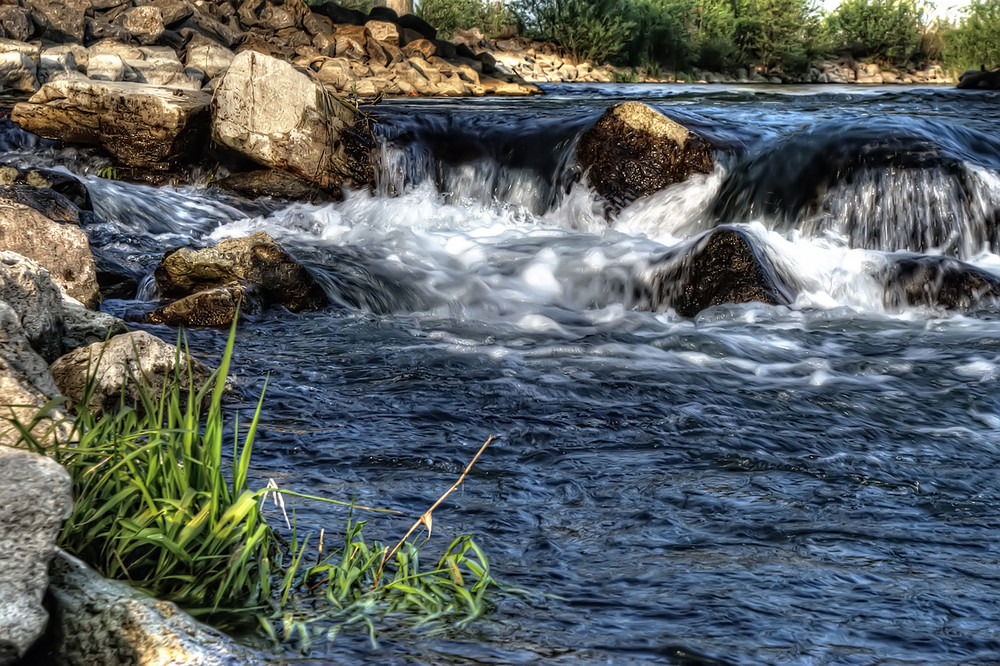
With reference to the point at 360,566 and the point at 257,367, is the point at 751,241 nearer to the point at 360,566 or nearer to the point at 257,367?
the point at 257,367

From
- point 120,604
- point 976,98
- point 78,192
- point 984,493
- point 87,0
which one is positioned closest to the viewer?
point 120,604

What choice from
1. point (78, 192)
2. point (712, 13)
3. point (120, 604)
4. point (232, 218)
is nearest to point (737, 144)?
point (232, 218)

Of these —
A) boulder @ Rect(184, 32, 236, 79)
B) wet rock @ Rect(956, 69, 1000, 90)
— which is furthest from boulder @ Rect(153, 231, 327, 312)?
boulder @ Rect(184, 32, 236, 79)

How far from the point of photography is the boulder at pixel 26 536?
6.10ft

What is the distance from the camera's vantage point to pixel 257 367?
4.93 meters

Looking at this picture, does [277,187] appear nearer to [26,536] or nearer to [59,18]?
[26,536]

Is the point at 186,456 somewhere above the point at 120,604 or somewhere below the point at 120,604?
above

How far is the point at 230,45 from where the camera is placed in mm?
24062

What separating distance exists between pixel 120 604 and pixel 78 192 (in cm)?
716

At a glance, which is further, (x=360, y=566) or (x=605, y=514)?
(x=605, y=514)

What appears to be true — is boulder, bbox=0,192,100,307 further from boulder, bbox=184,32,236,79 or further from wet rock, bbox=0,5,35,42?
wet rock, bbox=0,5,35,42

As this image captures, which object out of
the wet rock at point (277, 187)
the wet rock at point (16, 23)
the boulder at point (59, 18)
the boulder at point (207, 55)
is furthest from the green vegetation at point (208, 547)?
the boulder at point (59, 18)

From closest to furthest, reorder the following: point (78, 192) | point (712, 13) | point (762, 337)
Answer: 1. point (762, 337)
2. point (78, 192)
3. point (712, 13)

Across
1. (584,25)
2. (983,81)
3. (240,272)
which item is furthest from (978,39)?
(240,272)
